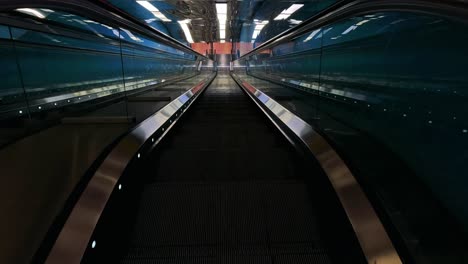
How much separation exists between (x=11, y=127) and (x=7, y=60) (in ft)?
2.81

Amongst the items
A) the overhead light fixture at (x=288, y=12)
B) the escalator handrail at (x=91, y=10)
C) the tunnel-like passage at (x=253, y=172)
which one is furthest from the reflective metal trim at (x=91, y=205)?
the overhead light fixture at (x=288, y=12)

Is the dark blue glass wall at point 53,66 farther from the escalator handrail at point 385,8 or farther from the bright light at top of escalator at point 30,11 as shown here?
the escalator handrail at point 385,8

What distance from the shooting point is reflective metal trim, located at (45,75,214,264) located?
1232mm

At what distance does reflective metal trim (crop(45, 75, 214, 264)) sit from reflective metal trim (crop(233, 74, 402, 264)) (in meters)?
1.18

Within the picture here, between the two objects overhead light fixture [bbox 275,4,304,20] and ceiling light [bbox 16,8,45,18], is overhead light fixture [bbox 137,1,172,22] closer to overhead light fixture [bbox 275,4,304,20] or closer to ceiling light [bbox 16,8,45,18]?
overhead light fixture [bbox 275,4,304,20]

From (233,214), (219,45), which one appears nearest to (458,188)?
(233,214)

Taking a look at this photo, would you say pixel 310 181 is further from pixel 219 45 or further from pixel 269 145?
pixel 219 45

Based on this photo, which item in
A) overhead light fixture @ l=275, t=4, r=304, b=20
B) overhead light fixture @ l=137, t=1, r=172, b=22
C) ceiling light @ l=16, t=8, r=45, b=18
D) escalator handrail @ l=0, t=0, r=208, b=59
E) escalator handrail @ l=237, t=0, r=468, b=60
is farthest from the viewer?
overhead light fixture @ l=137, t=1, r=172, b=22

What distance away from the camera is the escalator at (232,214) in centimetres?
146

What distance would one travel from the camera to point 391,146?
242 centimetres

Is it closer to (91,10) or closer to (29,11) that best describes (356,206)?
(91,10)

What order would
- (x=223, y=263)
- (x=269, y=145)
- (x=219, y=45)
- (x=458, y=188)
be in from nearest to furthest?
(x=223, y=263) → (x=458, y=188) → (x=269, y=145) → (x=219, y=45)

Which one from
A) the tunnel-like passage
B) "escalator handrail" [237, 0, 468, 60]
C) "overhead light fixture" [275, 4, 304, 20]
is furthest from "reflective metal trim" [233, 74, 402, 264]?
"overhead light fixture" [275, 4, 304, 20]

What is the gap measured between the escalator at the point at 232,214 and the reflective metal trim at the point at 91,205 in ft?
0.25
